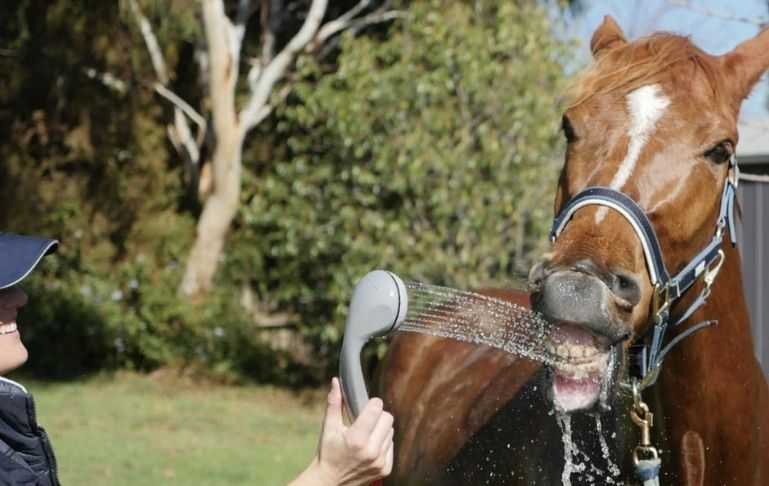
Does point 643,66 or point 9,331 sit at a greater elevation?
point 643,66

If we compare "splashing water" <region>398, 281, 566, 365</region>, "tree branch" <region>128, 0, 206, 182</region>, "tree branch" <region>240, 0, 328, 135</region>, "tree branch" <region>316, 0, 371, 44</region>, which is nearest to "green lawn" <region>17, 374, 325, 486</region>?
"tree branch" <region>128, 0, 206, 182</region>

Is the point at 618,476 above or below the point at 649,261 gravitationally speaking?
below

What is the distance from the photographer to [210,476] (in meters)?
8.39

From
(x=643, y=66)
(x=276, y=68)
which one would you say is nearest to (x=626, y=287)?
(x=643, y=66)

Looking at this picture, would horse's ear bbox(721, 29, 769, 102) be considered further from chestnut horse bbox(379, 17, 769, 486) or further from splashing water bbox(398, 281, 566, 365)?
splashing water bbox(398, 281, 566, 365)

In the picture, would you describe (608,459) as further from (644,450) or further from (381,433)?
(381,433)

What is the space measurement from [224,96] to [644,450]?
37.4 feet

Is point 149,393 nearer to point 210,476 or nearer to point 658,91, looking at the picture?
point 210,476

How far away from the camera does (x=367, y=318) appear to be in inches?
79.0

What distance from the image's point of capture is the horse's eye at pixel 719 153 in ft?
9.08

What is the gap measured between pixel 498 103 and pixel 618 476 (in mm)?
8646

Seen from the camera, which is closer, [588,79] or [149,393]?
[588,79]

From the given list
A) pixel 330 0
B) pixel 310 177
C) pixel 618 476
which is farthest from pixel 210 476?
pixel 330 0

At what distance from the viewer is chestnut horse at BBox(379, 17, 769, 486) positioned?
254cm
